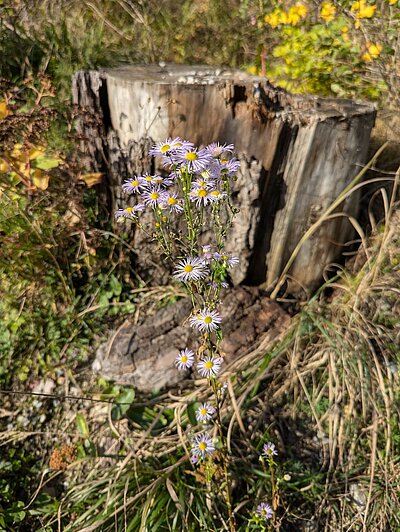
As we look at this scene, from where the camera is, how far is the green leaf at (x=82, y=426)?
2.00 m

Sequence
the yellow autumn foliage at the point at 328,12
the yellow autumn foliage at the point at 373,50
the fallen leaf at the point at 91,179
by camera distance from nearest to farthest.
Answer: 1. the fallen leaf at the point at 91,179
2. the yellow autumn foliage at the point at 373,50
3. the yellow autumn foliage at the point at 328,12

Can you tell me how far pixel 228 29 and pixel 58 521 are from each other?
3810 millimetres

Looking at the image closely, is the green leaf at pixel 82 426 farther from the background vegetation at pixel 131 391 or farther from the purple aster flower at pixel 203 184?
the purple aster flower at pixel 203 184

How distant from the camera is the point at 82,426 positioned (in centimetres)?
200

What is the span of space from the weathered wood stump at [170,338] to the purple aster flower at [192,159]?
1208 millimetres

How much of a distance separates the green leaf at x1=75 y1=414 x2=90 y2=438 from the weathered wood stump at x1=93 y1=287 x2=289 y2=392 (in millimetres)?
217

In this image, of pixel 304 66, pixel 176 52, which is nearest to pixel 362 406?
pixel 304 66

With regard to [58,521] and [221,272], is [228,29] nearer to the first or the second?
[221,272]

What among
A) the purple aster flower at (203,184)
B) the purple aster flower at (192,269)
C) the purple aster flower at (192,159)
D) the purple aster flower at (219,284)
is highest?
the purple aster flower at (192,159)

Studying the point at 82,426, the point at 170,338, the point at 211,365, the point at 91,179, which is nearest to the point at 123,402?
the point at 82,426

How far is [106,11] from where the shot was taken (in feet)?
13.1

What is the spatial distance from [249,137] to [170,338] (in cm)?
99

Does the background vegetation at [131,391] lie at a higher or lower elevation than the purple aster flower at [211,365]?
lower

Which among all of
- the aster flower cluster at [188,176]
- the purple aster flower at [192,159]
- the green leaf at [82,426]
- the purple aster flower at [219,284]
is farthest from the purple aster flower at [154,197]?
the green leaf at [82,426]
